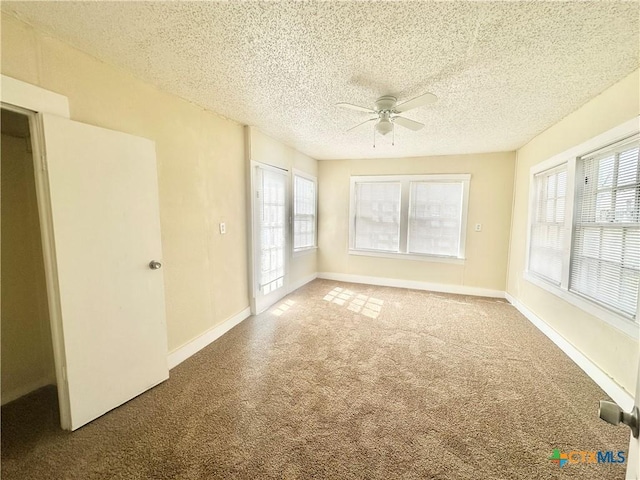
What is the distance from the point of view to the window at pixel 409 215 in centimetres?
449

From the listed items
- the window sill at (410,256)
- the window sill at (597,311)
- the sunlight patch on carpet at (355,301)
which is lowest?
the sunlight patch on carpet at (355,301)

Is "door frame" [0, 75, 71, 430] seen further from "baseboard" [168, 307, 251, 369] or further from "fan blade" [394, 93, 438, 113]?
"fan blade" [394, 93, 438, 113]

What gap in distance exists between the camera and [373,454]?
151 cm

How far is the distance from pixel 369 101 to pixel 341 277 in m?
3.56

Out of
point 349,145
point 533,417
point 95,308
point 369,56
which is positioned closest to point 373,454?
point 533,417

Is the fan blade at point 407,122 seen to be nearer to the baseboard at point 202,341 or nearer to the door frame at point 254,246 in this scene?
the door frame at point 254,246

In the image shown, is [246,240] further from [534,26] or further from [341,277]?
[534,26]

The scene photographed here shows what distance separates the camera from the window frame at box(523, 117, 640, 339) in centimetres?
193

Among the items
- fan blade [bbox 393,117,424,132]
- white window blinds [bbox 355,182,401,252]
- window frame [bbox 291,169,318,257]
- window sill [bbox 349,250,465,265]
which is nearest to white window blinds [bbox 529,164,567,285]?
window sill [bbox 349,250,465,265]

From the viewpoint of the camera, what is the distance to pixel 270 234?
3727 millimetres

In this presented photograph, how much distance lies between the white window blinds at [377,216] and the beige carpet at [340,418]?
2.35m

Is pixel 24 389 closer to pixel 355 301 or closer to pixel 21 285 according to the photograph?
pixel 21 285

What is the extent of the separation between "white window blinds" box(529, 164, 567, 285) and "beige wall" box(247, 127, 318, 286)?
342cm

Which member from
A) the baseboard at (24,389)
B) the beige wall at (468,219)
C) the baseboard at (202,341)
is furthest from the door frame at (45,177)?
the beige wall at (468,219)
